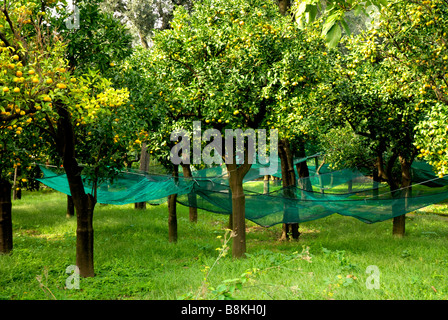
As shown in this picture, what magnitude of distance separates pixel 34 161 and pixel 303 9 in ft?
17.2

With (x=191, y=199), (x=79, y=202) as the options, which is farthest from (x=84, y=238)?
(x=191, y=199)

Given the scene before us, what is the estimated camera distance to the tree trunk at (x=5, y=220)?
20.2 ft

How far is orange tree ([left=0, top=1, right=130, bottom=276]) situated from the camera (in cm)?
318

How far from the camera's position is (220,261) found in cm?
528

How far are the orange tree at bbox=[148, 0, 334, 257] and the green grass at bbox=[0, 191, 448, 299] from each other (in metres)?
1.17

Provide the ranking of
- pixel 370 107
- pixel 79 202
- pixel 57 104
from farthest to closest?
pixel 370 107, pixel 79 202, pixel 57 104

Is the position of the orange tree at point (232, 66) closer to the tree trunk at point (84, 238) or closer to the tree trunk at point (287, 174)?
the tree trunk at point (84, 238)

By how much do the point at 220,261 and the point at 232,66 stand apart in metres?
2.86

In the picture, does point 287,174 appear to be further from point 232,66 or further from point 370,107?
point 232,66

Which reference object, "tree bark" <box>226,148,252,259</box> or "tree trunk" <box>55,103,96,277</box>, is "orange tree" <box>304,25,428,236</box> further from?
"tree trunk" <box>55,103,96,277</box>

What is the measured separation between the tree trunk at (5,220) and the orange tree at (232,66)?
9.32ft

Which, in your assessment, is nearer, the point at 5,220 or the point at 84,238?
the point at 84,238
